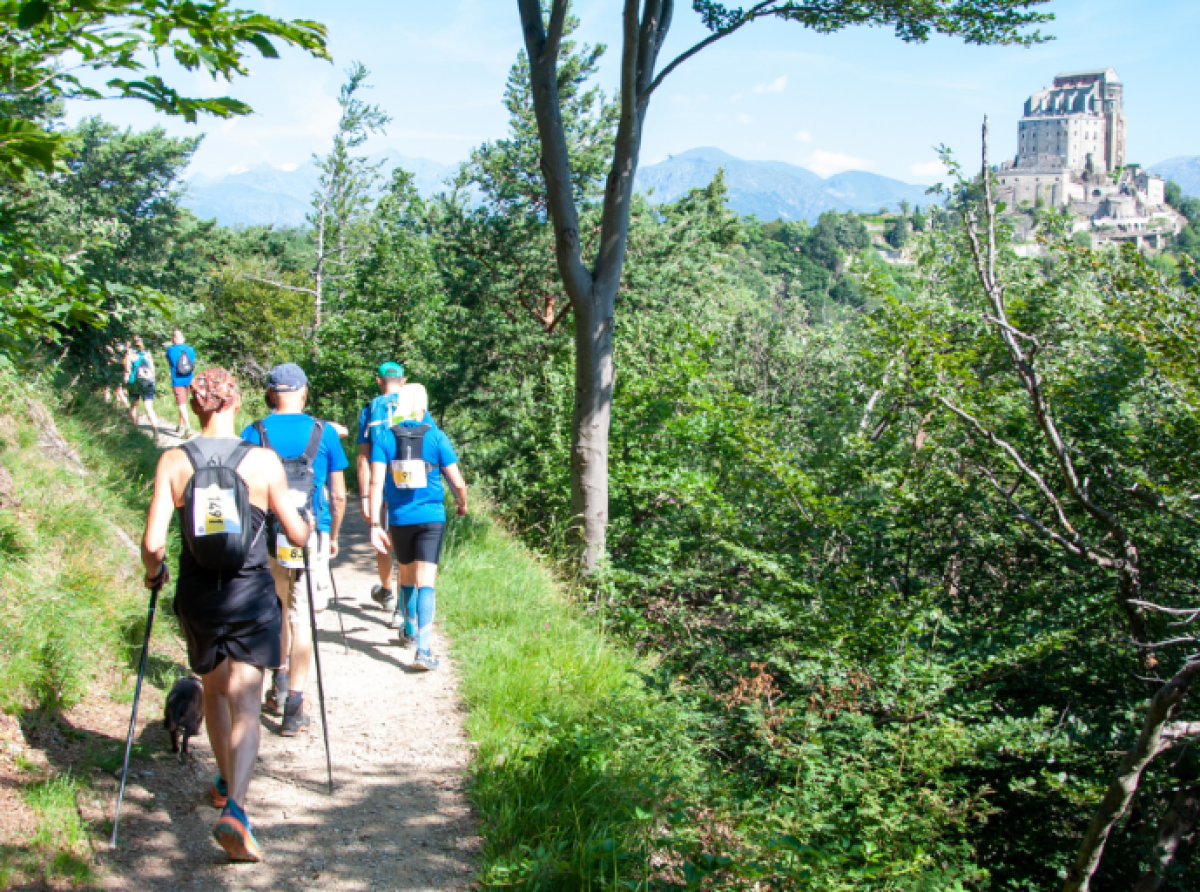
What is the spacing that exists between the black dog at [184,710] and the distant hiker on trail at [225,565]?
504 mm

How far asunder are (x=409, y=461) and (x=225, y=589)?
2078mm

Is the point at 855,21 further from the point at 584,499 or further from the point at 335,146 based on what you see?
the point at 335,146

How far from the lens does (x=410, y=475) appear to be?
5328 mm

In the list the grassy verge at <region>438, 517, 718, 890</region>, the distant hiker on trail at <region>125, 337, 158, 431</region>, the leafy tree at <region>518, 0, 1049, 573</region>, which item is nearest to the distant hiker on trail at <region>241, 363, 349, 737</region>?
the grassy verge at <region>438, 517, 718, 890</region>

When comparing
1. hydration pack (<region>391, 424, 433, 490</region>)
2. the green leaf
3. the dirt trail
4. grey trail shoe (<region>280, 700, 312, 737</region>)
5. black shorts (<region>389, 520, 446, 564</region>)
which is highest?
the green leaf

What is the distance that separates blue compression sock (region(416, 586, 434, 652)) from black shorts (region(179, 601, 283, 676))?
1.97 meters

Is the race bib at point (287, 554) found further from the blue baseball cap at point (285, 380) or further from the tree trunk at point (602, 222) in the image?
the tree trunk at point (602, 222)

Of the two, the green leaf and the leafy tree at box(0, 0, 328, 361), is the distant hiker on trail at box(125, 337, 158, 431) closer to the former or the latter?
the leafy tree at box(0, 0, 328, 361)

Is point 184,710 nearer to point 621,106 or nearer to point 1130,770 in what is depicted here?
point 1130,770

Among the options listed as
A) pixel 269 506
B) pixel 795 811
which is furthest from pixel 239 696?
pixel 795 811

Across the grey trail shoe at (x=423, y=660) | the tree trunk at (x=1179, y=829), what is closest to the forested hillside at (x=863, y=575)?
the tree trunk at (x=1179, y=829)

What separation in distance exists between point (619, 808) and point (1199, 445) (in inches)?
189

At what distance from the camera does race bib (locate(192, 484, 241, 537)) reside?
3.22m

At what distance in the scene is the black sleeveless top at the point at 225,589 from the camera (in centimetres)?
333
